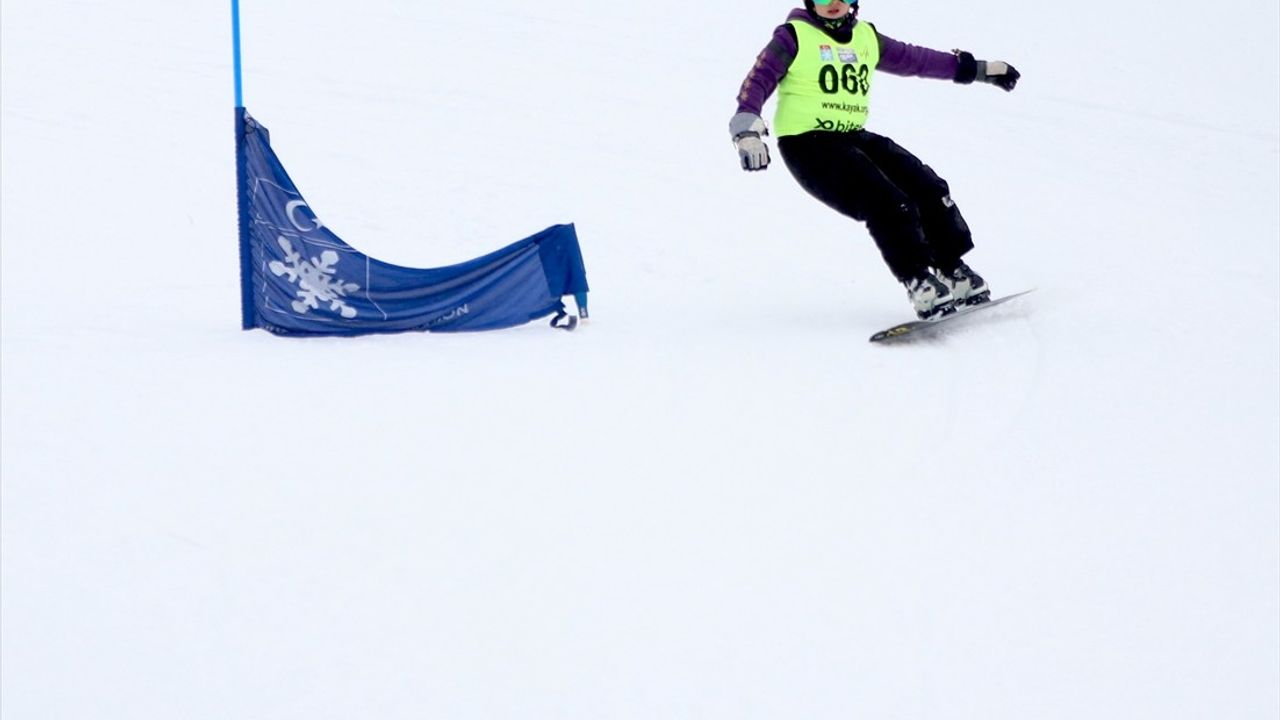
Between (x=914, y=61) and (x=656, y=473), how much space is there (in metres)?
2.63

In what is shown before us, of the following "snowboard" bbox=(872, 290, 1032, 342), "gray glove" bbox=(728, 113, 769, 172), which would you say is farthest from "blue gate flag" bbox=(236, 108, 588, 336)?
"snowboard" bbox=(872, 290, 1032, 342)

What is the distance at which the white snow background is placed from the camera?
13.5 feet

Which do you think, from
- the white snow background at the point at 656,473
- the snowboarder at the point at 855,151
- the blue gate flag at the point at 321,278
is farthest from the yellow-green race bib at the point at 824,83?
the blue gate flag at the point at 321,278

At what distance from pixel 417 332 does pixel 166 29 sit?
24.3ft

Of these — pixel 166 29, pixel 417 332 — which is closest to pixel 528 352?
pixel 417 332

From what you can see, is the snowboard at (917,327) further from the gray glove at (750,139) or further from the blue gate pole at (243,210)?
the blue gate pole at (243,210)

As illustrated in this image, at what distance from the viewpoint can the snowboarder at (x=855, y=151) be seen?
20.8 feet

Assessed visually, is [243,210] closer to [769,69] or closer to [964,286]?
[769,69]

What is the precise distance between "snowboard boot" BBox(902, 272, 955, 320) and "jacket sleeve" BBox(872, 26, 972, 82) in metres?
0.94

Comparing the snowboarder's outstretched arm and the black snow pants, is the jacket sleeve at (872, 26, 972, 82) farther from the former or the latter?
the black snow pants

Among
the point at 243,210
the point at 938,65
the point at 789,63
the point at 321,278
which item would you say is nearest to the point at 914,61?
the point at 938,65

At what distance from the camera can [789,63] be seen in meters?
6.44

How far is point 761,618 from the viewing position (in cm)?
432

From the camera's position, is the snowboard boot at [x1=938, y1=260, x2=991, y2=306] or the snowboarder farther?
the snowboard boot at [x1=938, y1=260, x2=991, y2=306]
